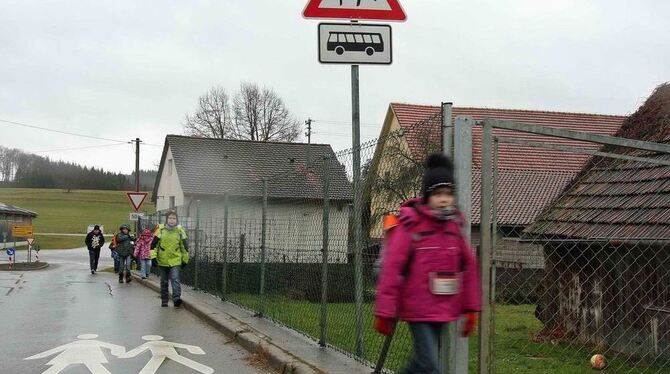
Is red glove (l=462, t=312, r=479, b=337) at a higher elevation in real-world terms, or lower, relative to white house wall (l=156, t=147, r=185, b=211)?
lower

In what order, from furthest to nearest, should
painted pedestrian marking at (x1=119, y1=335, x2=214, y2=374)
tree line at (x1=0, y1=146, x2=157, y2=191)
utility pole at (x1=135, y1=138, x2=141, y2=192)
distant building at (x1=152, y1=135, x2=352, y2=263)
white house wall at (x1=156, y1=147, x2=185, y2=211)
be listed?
tree line at (x1=0, y1=146, x2=157, y2=191), utility pole at (x1=135, y1=138, x2=141, y2=192), white house wall at (x1=156, y1=147, x2=185, y2=211), distant building at (x1=152, y1=135, x2=352, y2=263), painted pedestrian marking at (x1=119, y1=335, x2=214, y2=374)

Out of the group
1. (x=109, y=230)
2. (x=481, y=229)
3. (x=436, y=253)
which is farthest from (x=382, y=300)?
(x=109, y=230)

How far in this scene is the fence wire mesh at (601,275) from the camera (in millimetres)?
6805

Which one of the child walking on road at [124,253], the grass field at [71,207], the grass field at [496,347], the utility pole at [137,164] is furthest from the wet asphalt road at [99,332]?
the grass field at [71,207]

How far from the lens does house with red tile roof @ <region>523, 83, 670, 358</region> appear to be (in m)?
6.82

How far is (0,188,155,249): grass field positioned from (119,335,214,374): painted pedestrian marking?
53.6 meters

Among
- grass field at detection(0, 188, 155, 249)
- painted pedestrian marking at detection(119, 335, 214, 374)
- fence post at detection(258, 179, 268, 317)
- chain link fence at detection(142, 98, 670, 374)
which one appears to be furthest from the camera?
grass field at detection(0, 188, 155, 249)

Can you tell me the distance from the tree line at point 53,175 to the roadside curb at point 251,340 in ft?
243

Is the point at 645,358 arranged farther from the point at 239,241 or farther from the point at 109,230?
the point at 109,230

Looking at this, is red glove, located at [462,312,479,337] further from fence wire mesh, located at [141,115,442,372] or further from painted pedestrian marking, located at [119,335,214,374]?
painted pedestrian marking, located at [119,335,214,374]

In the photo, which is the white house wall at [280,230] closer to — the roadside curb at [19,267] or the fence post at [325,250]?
the fence post at [325,250]

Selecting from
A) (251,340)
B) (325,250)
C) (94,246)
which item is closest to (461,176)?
(325,250)

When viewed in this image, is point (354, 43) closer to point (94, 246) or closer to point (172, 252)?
point (172, 252)

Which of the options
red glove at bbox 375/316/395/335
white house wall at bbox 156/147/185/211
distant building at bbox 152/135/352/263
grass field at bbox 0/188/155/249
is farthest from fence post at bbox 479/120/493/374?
grass field at bbox 0/188/155/249
